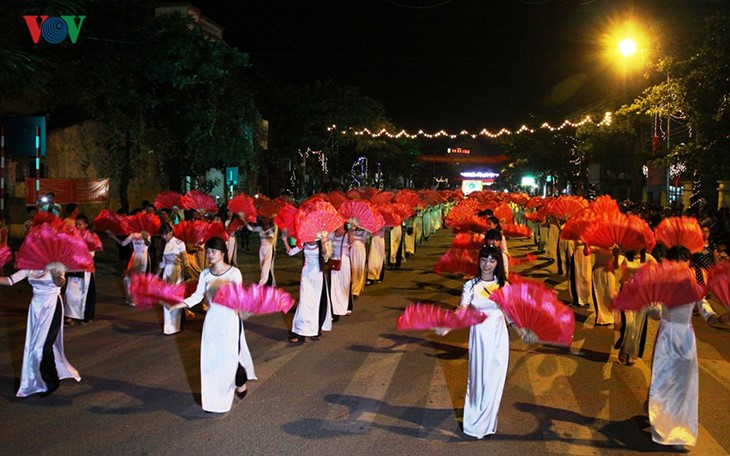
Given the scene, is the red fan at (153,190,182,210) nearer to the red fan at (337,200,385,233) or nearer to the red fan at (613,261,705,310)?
the red fan at (337,200,385,233)

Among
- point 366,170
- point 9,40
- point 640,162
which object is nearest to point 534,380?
point 9,40

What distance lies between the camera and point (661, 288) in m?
5.52

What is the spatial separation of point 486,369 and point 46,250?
4465 mm

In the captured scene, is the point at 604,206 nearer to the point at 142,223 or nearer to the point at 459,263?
the point at 459,263

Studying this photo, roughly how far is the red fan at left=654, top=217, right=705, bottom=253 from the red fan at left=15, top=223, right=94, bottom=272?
22.5 feet

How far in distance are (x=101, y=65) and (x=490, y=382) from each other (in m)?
18.4

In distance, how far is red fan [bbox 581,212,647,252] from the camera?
8.84 metres

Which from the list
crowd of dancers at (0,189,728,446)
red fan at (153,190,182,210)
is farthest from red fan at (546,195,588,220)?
red fan at (153,190,182,210)

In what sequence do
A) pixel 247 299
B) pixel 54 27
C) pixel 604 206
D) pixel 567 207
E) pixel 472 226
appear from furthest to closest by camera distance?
pixel 567 207 → pixel 54 27 → pixel 472 226 → pixel 604 206 → pixel 247 299

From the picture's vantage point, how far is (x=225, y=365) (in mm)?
6020

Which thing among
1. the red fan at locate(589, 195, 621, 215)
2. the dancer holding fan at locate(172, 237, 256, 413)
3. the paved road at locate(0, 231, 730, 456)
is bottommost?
the paved road at locate(0, 231, 730, 456)

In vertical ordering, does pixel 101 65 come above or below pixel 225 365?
above

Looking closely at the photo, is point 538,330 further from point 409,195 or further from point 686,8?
point 409,195

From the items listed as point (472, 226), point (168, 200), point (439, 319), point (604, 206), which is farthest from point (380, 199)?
point (439, 319)
